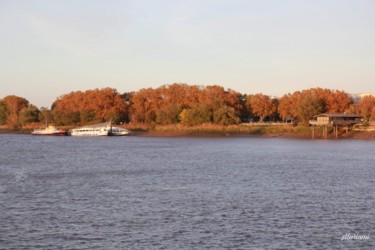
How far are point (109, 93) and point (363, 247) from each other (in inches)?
6097

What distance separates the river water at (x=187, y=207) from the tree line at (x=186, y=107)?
84.9 metres

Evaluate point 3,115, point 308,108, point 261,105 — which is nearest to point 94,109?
point 3,115

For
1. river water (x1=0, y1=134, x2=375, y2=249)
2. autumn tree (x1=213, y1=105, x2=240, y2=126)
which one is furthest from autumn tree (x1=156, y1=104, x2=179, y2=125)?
river water (x1=0, y1=134, x2=375, y2=249)

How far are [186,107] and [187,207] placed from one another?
418 ft

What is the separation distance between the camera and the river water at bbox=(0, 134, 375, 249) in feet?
77.3

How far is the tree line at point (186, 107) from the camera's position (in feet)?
448

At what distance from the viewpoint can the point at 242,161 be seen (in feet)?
192

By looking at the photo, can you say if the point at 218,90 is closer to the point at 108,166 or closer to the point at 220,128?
the point at 220,128

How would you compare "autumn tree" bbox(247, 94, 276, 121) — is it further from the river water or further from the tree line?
the river water

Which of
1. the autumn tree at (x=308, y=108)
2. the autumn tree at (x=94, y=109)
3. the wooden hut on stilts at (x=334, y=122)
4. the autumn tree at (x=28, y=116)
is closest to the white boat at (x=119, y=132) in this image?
the autumn tree at (x=94, y=109)

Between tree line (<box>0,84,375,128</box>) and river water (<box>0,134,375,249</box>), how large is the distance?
84949 mm

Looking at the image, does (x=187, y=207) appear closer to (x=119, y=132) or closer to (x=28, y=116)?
(x=119, y=132)

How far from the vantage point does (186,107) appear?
157 metres

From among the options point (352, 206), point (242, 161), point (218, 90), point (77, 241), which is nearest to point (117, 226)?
point (77, 241)
